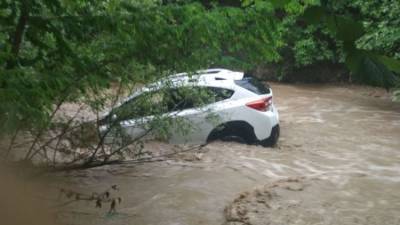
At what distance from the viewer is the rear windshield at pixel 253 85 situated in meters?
9.85

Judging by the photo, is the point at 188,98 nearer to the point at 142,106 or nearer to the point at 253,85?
the point at 142,106

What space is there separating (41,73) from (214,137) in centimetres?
608

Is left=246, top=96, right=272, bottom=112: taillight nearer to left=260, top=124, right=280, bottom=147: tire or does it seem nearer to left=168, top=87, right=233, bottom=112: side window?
left=260, top=124, right=280, bottom=147: tire

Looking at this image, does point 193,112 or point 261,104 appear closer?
point 193,112

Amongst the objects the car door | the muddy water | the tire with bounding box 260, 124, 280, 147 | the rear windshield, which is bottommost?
the muddy water

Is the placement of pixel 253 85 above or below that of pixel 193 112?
above

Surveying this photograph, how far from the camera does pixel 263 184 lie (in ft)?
25.0

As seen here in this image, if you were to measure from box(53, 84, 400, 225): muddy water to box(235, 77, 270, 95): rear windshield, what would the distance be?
1051 mm

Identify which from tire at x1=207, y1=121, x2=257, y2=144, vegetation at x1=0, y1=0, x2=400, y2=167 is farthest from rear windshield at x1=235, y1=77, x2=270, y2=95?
vegetation at x1=0, y1=0, x2=400, y2=167

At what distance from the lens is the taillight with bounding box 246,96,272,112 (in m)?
9.70

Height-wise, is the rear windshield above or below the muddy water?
above

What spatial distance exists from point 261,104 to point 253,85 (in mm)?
471

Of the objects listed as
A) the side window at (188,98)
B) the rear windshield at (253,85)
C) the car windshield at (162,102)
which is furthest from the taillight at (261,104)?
the car windshield at (162,102)

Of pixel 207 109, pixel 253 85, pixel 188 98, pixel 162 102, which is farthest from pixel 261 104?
pixel 162 102
